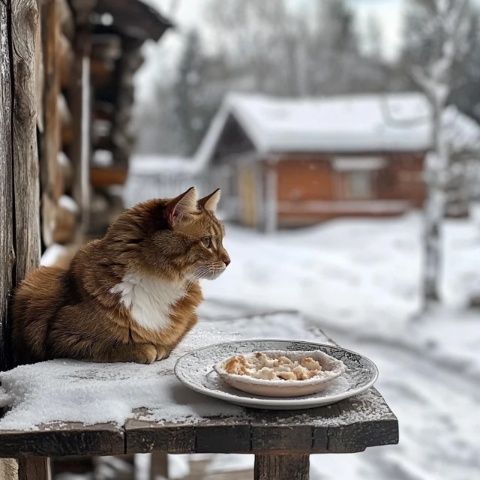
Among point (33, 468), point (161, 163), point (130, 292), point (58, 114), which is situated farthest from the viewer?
point (161, 163)

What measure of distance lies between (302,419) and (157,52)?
35907mm

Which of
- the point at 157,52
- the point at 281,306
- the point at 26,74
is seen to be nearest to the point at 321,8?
the point at 157,52

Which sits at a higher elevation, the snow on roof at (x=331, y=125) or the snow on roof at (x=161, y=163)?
the snow on roof at (x=331, y=125)

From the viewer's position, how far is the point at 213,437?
1.55 meters

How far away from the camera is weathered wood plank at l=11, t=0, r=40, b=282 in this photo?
2166 millimetres

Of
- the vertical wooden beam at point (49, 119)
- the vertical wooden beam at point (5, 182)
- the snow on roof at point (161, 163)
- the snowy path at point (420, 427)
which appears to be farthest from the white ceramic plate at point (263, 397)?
the snow on roof at point (161, 163)

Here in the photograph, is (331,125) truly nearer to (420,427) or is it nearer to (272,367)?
(420,427)

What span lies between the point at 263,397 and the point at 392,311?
28.9ft

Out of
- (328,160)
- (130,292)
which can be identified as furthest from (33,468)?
(328,160)

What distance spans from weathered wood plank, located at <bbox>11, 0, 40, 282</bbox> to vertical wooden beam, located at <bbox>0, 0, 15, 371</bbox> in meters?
0.03

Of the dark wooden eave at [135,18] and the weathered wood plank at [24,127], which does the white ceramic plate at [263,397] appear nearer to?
the weathered wood plank at [24,127]

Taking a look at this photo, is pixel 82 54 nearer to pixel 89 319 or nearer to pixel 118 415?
pixel 89 319

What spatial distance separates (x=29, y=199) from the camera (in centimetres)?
227

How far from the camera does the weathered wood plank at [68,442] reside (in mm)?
1517
